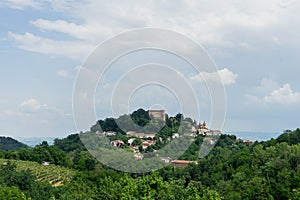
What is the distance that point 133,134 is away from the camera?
2424 inches

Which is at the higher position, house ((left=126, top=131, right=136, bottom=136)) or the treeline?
house ((left=126, top=131, right=136, bottom=136))

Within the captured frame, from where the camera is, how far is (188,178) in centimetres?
4103

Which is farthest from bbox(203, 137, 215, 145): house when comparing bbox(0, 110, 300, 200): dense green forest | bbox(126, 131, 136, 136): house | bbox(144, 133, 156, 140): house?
bbox(126, 131, 136, 136): house

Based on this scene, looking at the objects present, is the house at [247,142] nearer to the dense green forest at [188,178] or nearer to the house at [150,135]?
the dense green forest at [188,178]

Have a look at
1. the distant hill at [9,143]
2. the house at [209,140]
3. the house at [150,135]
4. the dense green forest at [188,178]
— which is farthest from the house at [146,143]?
the distant hill at [9,143]

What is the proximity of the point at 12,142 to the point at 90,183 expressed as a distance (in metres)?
77.5

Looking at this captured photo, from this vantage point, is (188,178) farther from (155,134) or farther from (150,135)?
(150,135)

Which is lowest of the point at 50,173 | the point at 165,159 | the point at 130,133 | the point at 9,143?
the point at 50,173

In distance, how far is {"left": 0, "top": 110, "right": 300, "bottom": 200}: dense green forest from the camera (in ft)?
51.5

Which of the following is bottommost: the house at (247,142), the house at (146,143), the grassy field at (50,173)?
the grassy field at (50,173)

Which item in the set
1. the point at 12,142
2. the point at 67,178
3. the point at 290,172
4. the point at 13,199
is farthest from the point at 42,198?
the point at 12,142

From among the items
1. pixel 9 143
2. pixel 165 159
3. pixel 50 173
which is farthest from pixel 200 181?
pixel 9 143

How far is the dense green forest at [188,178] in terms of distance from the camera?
618 inches

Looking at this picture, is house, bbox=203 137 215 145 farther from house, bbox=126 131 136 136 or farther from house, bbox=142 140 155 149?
house, bbox=126 131 136 136
